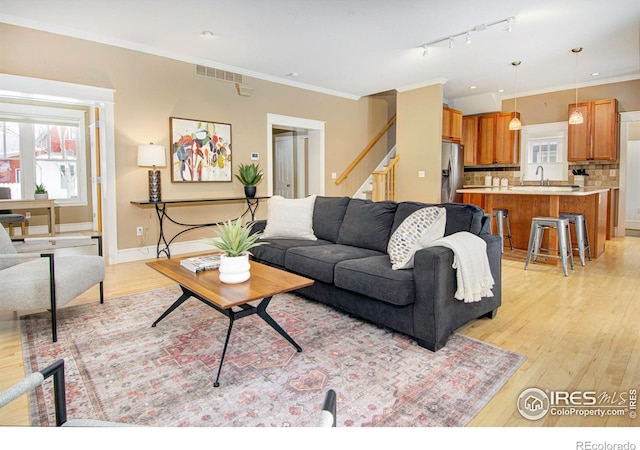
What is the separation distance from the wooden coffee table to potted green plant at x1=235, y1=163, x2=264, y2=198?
3.08 metres

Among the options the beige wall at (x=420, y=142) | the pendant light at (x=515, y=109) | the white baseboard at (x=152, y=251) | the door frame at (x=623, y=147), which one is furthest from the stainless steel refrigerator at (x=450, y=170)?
the white baseboard at (x=152, y=251)

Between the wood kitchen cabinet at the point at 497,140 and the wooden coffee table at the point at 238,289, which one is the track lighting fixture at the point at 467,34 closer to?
the wood kitchen cabinet at the point at 497,140

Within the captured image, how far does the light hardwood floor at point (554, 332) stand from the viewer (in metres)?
1.84

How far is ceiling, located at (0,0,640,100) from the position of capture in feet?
Answer: 12.2

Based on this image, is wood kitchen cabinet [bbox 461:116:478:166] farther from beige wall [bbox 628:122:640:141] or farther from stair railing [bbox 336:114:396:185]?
beige wall [bbox 628:122:640:141]

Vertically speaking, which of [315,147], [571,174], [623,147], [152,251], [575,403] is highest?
[315,147]

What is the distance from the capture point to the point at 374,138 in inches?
313

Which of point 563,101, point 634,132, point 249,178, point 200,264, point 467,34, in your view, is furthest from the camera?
point 634,132

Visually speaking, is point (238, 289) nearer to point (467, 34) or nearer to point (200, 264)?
point (200, 264)

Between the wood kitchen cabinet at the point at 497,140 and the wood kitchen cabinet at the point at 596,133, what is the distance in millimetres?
987

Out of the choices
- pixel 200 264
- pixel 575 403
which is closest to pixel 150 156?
pixel 200 264

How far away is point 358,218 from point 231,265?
1.61 metres

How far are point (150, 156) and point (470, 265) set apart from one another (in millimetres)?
3918

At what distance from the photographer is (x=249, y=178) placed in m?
5.69
